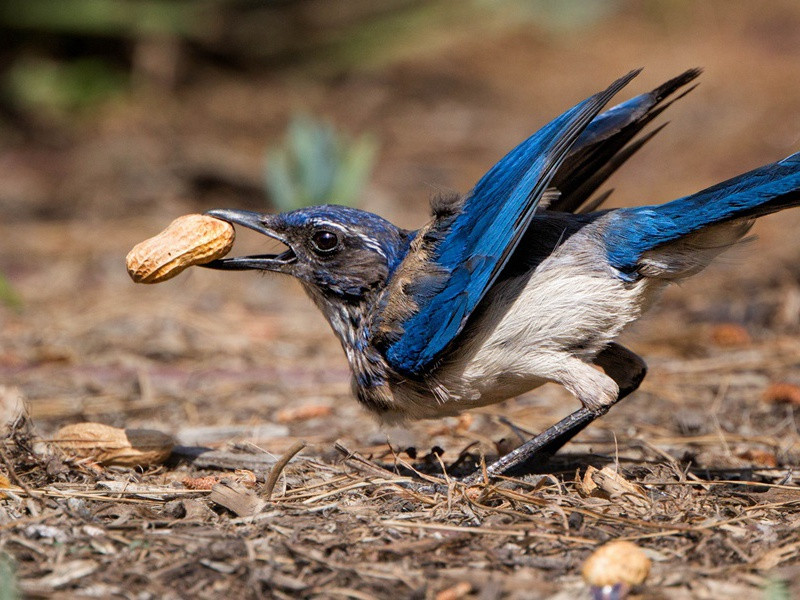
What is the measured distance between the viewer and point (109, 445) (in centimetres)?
426

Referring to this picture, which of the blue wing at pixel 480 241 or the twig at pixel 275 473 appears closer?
the twig at pixel 275 473

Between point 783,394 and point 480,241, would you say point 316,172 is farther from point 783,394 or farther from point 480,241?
point 783,394

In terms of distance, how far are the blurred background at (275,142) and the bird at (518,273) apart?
425mm

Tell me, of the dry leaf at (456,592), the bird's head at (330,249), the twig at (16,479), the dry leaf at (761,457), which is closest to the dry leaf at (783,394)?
the dry leaf at (761,457)

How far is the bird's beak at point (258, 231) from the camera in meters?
4.44

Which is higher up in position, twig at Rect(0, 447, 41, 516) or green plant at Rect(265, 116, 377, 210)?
green plant at Rect(265, 116, 377, 210)

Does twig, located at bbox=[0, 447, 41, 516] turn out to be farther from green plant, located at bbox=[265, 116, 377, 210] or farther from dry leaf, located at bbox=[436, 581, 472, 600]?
green plant, located at bbox=[265, 116, 377, 210]

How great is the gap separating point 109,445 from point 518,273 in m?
1.82

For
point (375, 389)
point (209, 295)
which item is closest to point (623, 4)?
point (209, 295)

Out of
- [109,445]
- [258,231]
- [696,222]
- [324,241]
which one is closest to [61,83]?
[258,231]

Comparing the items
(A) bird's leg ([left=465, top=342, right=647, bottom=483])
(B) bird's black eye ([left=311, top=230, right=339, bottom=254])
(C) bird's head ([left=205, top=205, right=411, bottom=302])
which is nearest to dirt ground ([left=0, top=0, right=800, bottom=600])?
(A) bird's leg ([left=465, top=342, right=647, bottom=483])

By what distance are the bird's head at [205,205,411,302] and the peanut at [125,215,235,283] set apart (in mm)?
56

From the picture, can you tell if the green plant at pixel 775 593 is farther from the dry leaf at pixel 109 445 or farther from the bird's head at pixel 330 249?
the dry leaf at pixel 109 445

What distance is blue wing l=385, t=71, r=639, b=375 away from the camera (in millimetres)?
4000
